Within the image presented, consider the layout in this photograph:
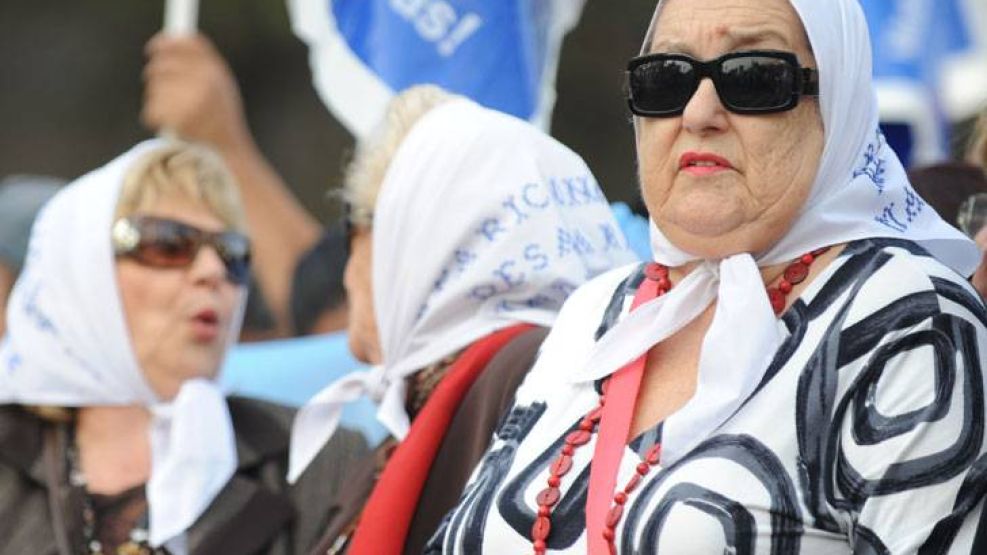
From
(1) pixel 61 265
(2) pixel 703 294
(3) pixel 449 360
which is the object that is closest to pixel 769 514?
(2) pixel 703 294

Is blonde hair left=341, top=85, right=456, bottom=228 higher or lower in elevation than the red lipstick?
lower

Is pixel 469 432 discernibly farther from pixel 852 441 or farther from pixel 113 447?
pixel 113 447

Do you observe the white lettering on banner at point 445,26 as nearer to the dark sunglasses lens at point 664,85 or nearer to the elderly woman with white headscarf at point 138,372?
the elderly woman with white headscarf at point 138,372

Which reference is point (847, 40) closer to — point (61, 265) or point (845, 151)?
point (845, 151)

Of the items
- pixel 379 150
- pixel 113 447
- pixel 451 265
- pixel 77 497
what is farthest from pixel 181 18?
pixel 451 265

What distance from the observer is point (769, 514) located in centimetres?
298

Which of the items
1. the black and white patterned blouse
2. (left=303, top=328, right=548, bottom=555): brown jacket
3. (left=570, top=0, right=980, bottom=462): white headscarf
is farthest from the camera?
(left=303, top=328, right=548, bottom=555): brown jacket

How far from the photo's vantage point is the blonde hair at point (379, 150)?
464 cm

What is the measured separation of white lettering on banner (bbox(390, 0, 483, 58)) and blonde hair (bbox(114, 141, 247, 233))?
648 mm

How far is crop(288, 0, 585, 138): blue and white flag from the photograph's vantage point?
5.75 meters

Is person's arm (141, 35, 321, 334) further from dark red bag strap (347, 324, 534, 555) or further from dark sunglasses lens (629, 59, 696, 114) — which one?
dark sunglasses lens (629, 59, 696, 114)

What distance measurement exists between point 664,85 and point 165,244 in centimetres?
236

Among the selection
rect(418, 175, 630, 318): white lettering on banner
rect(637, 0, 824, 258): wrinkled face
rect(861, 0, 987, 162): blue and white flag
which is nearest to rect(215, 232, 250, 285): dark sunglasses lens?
rect(418, 175, 630, 318): white lettering on banner

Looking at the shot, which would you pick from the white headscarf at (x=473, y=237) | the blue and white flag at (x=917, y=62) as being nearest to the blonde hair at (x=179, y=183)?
the white headscarf at (x=473, y=237)
